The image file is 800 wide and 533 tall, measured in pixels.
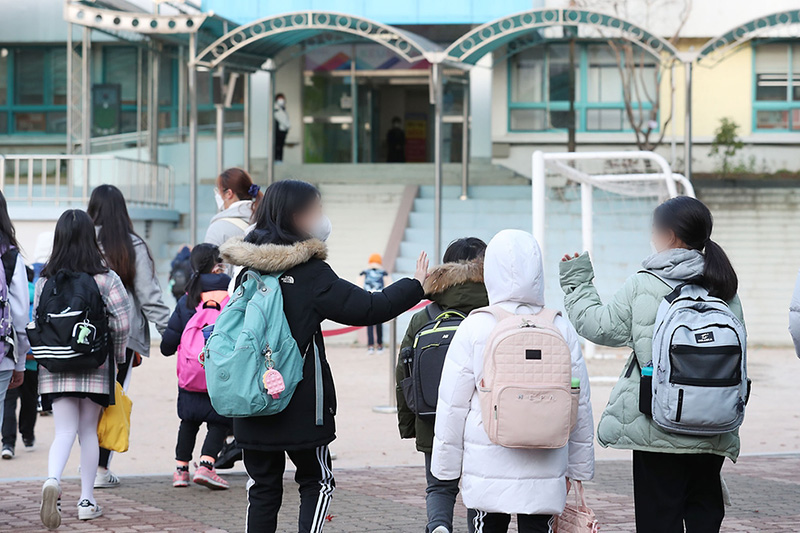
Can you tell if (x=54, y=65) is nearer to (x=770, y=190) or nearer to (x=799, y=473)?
(x=770, y=190)

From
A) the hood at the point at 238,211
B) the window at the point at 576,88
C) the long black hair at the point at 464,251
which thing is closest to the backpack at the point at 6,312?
the hood at the point at 238,211

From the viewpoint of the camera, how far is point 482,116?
88.4 feet

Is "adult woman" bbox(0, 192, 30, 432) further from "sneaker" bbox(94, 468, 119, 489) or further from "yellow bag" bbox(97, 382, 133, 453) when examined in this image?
"sneaker" bbox(94, 468, 119, 489)

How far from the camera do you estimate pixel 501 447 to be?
4.05 m

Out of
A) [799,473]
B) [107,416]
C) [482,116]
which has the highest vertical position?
[482,116]

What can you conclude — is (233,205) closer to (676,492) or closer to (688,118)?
(676,492)

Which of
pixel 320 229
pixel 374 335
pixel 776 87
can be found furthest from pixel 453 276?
pixel 776 87

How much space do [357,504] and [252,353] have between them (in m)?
2.53

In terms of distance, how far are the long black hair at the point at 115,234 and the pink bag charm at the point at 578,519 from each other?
138 inches

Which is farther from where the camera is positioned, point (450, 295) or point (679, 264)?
point (450, 295)

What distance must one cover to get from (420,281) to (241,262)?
2.58 ft

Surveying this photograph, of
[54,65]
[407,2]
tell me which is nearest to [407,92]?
[407,2]

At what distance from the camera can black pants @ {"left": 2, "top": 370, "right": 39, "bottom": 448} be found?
844 centimetres

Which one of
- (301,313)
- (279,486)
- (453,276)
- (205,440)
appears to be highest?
(453,276)
